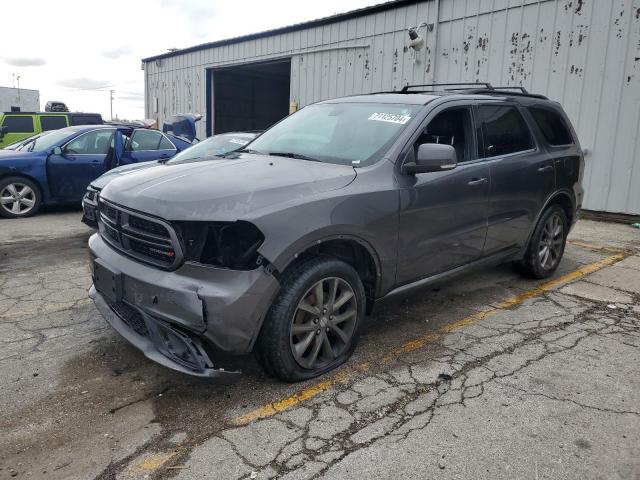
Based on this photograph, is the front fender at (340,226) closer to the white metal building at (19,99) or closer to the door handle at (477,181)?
the door handle at (477,181)

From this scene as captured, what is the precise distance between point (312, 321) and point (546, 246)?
128 inches

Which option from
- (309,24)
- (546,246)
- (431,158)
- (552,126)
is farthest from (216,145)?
(309,24)

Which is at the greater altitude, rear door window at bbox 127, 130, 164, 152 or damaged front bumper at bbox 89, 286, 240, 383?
rear door window at bbox 127, 130, 164, 152

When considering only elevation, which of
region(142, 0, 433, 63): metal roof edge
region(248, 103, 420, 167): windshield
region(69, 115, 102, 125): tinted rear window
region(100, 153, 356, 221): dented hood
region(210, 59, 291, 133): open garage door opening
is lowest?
region(100, 153, 356, 221): dented hood

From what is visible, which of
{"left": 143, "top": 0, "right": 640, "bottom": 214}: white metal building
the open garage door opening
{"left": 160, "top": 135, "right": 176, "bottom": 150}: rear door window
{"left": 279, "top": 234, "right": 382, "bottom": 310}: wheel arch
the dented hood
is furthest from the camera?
the open garage door opening

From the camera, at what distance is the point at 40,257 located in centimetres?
618

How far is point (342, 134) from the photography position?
390cm

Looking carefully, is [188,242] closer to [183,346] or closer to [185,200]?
[185,200]

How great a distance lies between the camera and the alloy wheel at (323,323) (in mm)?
3092

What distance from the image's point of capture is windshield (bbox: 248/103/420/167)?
365cm

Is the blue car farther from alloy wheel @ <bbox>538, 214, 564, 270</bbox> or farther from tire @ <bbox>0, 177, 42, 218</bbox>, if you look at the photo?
alloy wheel @ <bbox>538, 214, 564, 270</bbox>

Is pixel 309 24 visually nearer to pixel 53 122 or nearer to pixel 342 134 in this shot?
pixel 53 122

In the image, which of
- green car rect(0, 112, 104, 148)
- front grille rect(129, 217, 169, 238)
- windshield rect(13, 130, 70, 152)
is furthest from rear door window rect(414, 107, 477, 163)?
green car rect(0, 112, 104, 148)

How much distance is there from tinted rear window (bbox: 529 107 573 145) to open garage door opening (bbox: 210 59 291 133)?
524 inches
